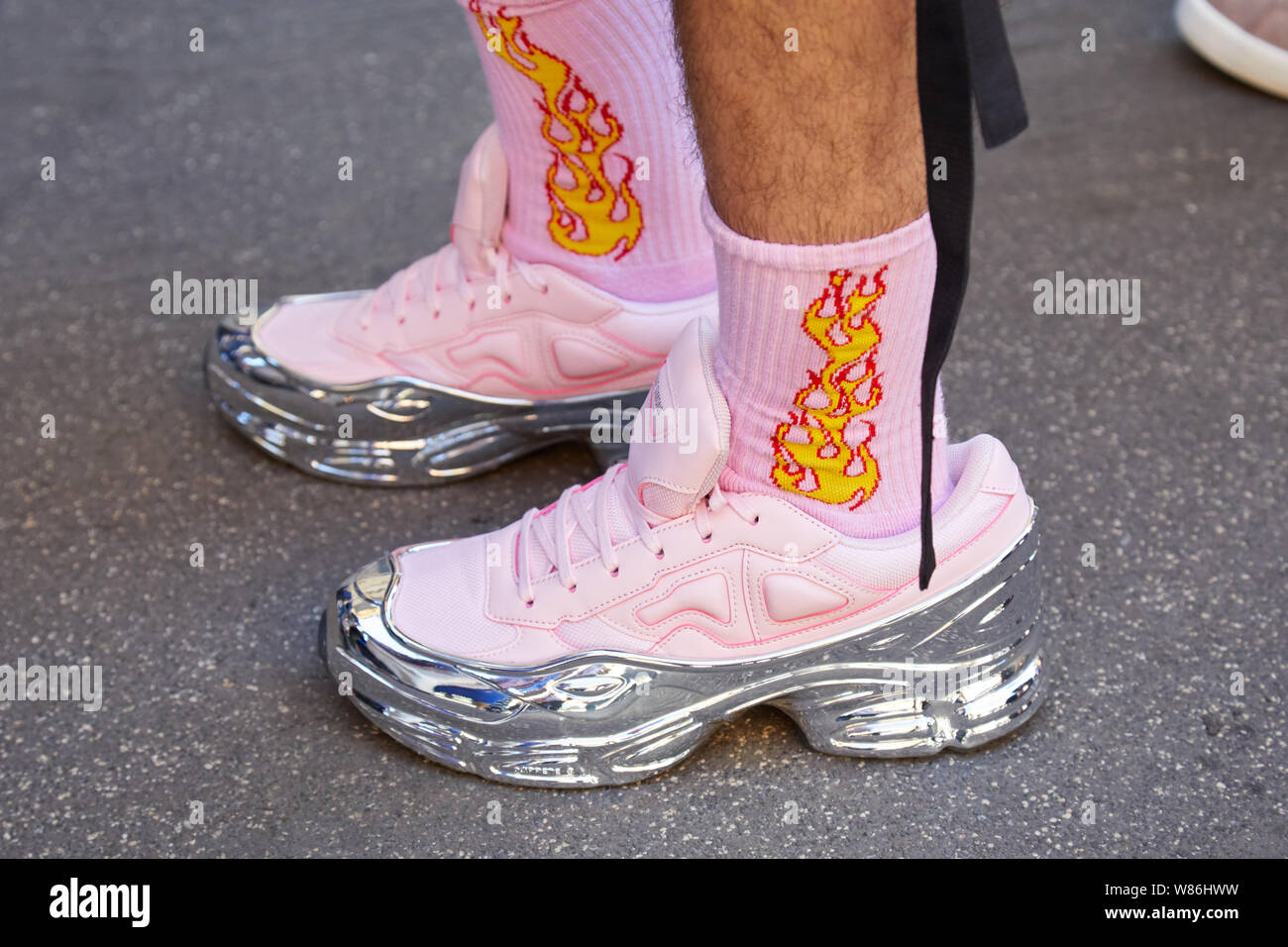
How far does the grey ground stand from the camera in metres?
0.81

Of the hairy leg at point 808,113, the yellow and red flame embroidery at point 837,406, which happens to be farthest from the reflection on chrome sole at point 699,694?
the hairy leg at point 808,113

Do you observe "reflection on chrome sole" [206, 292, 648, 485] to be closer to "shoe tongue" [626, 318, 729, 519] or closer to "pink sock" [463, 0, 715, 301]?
"pink sock" [463, 0, 715, 301]

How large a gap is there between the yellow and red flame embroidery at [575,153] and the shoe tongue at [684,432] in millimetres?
249

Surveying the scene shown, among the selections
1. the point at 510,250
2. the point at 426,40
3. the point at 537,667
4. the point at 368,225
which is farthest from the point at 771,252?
the point at 426,40

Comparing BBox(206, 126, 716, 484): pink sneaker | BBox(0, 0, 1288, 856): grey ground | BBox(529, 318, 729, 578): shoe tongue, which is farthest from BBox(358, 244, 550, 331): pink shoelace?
BBox(529, 318, 729, 578): shoe tongue

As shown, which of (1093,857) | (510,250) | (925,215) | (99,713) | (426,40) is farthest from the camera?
(426,40)

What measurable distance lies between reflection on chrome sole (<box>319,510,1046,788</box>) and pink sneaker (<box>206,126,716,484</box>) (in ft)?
0.93

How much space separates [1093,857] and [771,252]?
426mm

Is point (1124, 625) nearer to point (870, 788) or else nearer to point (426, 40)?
point (870, 788)

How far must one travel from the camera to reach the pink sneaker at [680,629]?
30.3 inches

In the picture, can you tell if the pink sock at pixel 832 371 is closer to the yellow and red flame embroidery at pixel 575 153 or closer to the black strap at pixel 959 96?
the black strap at pixel 959 96

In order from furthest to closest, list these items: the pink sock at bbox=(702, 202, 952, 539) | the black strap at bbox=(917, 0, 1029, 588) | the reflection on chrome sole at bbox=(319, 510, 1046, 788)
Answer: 1. the reflection on chrome sole at bbox=(319, 510, 1046, 788)
2. the pink sock at bbox=(702, 202, 952, 539)
3. the black strap at bbox=(917, 0, 1029, 588)

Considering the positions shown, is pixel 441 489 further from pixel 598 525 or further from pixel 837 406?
pixel 837 406

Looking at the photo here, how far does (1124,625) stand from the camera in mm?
934
